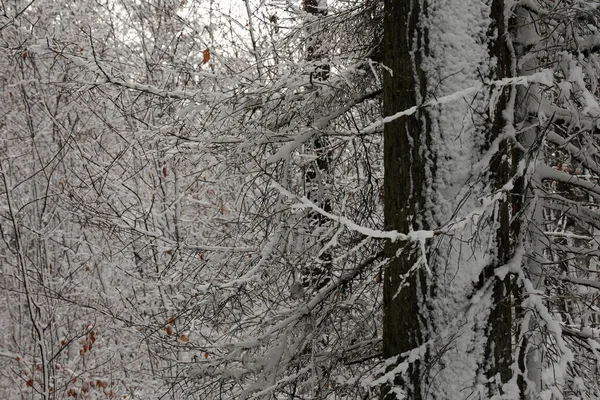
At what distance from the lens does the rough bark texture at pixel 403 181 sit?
3.15 metres

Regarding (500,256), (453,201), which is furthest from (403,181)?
(500,256)

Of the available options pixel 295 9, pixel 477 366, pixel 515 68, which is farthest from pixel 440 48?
pixel 295 9

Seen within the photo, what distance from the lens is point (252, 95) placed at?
4164mm

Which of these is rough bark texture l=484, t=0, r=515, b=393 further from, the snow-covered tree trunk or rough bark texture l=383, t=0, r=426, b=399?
rough bark texture l=383, t=0, r=426, b=399

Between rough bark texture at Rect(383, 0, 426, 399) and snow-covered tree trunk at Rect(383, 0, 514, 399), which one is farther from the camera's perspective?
rough bark texture at Rect(383, 0, 426, 399)

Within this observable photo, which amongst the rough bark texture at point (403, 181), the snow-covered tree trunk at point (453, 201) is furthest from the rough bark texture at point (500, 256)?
the rough bark texture at point (403, 181)

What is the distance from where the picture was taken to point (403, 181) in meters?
3.23

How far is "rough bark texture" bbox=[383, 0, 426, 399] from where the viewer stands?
10.3 feet

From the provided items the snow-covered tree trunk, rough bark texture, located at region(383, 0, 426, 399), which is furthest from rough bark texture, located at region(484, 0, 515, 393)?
rough bark texture, located at region(383, 0, 426, 399)

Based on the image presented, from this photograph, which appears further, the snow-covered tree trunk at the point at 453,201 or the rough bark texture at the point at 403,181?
the rough bark texture at the point at 403,181

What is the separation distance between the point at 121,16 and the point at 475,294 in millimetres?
8653

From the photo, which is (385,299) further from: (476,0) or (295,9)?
(295,9)

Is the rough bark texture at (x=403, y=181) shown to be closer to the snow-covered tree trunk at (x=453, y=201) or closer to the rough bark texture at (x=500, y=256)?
the snow-covered tree trunk at (x=453, y=201)

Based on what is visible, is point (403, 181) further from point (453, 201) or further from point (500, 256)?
point (500, 256)
